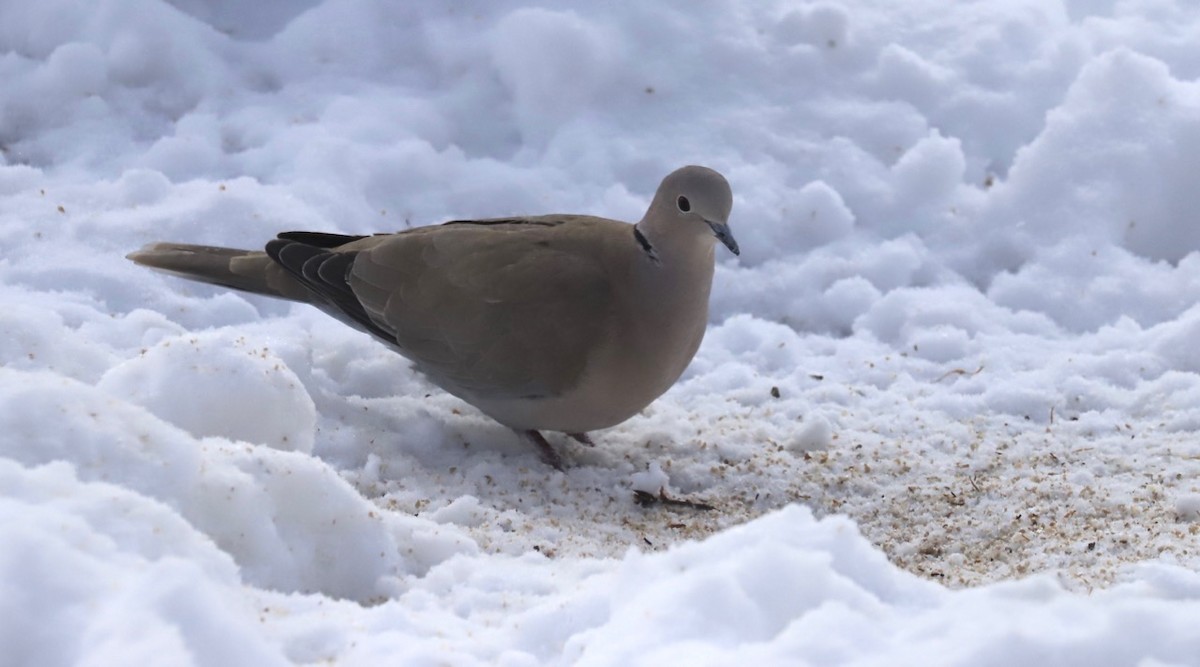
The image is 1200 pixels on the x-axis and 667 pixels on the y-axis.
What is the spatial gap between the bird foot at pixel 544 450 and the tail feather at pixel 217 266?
751mm

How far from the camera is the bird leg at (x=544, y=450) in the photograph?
3463mm

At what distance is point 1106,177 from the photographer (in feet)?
15.5

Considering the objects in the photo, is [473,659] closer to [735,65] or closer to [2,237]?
[2,237]

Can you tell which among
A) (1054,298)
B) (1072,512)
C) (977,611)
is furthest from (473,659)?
(1054,298)

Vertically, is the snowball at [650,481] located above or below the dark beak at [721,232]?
below

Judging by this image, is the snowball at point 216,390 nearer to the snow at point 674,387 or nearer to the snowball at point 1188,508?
the snow at point 674,387

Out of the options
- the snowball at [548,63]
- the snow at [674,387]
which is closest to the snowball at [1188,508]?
the snow at [674,387]

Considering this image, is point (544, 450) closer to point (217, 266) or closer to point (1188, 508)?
point (217, 266)

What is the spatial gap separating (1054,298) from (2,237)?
3341mm

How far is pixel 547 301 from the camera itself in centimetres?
Answer: 331

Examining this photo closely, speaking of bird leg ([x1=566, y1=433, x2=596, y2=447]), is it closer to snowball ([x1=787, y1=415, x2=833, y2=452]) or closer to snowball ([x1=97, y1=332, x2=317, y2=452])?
snowball ([x1=787, y1=415, x2=833, y2=452])

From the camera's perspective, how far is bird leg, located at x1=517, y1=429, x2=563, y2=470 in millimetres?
3463

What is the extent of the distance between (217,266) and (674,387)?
1.38m

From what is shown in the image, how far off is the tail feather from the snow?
5.6 inches
